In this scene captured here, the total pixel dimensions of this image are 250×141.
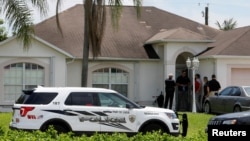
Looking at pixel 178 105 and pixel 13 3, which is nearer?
pixel 13 3

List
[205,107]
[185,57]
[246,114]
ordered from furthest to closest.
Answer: [185,57] → [205,107] → [246,114]

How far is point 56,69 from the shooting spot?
27.8 m

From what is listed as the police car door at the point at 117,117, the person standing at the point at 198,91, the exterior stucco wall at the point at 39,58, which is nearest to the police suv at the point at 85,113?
the police car door at the point at 117,117

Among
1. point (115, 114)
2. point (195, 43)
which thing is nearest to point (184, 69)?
point (195, 43)

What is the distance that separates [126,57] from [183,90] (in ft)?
11.9

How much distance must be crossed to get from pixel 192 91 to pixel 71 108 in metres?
14.0

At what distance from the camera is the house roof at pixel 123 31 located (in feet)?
98.2

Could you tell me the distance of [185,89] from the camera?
28156 millimetres

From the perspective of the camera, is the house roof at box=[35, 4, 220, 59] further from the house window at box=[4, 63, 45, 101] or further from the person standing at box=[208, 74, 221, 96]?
the person standing at box=[208, 74, 221, 96]

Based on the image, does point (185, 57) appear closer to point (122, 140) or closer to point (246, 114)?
point (246, 114)

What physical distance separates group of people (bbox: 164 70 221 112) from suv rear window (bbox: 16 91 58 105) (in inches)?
468

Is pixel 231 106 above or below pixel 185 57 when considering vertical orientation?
below

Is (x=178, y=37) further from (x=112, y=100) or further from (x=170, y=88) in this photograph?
(x=112, y=100)

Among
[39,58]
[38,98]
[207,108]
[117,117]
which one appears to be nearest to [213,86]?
[207,108]
